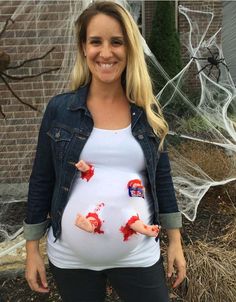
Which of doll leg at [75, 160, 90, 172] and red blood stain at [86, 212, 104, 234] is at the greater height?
doll leg at [75, 160, 90, 172]

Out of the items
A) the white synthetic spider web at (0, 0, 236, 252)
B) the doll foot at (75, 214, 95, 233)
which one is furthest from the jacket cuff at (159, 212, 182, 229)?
the white synthetic spider web at (0, 0, 236, 252)

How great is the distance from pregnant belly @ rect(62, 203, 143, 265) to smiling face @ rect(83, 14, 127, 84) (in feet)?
1.71

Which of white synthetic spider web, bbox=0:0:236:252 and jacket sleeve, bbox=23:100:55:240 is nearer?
jacket sleeve, bbox=23:100:55:240

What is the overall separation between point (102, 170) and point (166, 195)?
15.6 inches

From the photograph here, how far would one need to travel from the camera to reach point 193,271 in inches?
125

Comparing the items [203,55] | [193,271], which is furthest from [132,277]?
[203,55]

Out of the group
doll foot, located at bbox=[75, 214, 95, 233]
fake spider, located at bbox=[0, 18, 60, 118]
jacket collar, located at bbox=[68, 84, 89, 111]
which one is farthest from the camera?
fake spider, located at bbox=[0, 18, 60, 118]

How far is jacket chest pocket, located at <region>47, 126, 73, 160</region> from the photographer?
1722mm

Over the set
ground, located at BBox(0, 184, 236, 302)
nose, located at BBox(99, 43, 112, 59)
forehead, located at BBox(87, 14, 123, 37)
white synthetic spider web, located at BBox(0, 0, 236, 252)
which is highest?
forehead, located at BBox(87, 14, 123, 37)

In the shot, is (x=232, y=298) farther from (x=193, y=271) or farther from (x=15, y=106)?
(x=15, y=106)

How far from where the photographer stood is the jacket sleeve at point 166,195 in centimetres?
190

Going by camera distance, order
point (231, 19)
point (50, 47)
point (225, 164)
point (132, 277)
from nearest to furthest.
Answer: point (132, 277) → point (50, 47) → point (225, 164) → point (231, 19)

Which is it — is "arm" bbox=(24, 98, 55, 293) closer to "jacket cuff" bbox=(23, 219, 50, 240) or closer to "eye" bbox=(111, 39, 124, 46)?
"jacket cuff" bbox=(23, 219, 50, 240)

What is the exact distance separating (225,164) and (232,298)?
6.20ft
